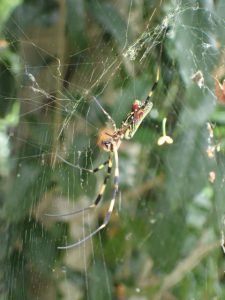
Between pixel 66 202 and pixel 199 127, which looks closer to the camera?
pixel 66 202

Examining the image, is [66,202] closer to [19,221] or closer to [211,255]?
[19,221]

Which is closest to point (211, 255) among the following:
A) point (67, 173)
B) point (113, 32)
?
point (67, 173)

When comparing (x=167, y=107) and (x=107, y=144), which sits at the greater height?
(x=167, y=107)

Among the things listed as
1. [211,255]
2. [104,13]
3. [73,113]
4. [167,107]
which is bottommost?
[211,255]

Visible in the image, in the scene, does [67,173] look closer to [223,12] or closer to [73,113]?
[73,113]

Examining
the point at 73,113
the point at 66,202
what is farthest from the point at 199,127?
the point at 73,113

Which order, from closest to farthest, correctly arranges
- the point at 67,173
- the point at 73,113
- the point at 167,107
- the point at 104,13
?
the point at 73,113, the point at 67,173, the point at 104,13, the point at 167,107

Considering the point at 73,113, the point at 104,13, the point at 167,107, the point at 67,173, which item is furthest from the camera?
the point at 167,107
